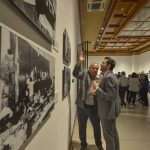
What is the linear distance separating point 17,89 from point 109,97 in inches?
106

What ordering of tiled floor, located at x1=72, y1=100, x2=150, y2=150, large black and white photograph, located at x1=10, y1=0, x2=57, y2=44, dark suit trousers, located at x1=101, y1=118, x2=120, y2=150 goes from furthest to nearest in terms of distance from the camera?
tiled floor, located at x1=72, y1=100, x2=150, y2=150, dark suit trousers, located at x1=101, y1=118, x2=120, y2=150, large black and white photograph, located at x1=10, y1=0, x2=57, y2=44

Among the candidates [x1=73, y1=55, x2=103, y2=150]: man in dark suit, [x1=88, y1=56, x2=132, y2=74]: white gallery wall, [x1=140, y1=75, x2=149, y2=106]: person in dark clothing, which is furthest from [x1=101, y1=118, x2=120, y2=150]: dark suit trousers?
[x1=88, y1=56, x2=132, y2=74]: white gallery wall

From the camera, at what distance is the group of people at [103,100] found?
11.6ft

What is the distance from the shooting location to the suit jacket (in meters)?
3.51

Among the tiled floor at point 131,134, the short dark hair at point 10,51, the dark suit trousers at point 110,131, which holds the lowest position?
the tiled floor at point 131,134

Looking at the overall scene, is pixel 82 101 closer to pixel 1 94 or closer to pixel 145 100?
pixel 1 94

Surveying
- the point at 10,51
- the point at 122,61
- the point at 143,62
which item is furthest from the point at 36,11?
the point at 122,61

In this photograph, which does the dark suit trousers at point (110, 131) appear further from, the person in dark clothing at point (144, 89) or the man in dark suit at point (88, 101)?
the person in dark clothing at point (144, 89)

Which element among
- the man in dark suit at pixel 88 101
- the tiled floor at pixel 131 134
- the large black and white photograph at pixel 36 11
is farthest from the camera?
the tiled floor at pixel 131 134

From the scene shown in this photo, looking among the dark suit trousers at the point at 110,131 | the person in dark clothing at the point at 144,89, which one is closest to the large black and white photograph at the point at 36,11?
the dark suit trousers at the point at 110,131

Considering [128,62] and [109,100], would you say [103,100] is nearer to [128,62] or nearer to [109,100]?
[109,100]

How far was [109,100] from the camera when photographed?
11.6 ft

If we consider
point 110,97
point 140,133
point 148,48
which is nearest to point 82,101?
point 110,97

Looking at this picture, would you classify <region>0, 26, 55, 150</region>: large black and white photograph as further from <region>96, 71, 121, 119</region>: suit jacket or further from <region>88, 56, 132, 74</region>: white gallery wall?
<region>88, 56, 132, 74</region>: white gallery wall
